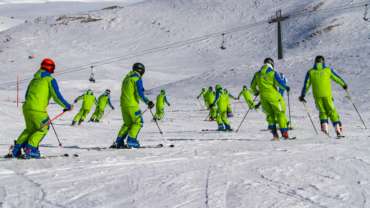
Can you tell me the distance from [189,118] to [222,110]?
7.00 meters

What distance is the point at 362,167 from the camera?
5793 mm

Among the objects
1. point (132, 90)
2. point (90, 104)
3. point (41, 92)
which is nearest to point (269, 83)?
point (132, 90)

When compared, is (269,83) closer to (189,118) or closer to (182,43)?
(189,118)

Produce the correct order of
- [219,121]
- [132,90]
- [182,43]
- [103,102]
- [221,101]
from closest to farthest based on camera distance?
[132,90] → [219,121] → [221,101] → [103,102] → [182,43]

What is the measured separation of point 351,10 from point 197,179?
6030cm

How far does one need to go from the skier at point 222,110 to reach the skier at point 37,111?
8181mm

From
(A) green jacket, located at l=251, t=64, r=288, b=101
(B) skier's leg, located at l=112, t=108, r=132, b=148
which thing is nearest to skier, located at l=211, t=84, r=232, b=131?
(A) green jacket, located at l=251, t=64, r=288, b=101

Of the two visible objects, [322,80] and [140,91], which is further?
[322,80]

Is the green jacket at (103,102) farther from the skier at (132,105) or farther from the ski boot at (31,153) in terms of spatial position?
the ski boot at (31,153)

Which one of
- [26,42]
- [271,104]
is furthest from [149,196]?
[26,42]

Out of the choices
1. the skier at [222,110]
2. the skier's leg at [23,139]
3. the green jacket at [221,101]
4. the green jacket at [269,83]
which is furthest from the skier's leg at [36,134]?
the green jacket at [221,101]

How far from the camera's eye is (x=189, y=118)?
2277cm

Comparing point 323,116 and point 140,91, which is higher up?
point 140,91

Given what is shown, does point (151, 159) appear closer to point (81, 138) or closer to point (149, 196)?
point (149, 196)
